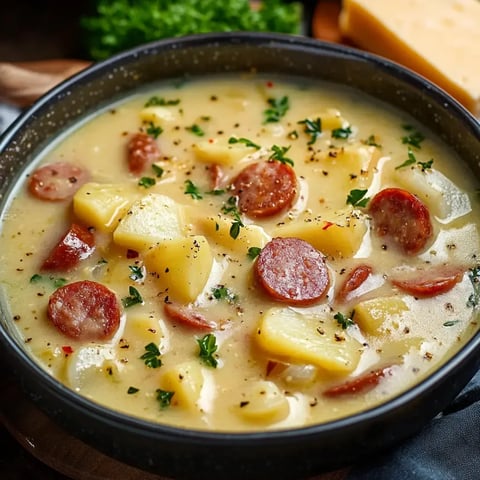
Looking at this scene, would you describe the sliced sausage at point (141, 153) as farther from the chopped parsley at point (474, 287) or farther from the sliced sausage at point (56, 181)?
the chopped parsley at point (474, 287)

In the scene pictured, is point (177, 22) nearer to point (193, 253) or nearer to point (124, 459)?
point (193, 253)

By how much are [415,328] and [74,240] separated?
119cm

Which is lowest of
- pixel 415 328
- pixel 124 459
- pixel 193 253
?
pixel 124 459

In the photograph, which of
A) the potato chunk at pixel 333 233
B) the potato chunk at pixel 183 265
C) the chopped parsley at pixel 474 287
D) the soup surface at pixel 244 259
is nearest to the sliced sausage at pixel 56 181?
the soup surface at pixel 244 259

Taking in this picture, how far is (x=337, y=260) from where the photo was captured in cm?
311

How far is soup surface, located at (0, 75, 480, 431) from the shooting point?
2.74 m

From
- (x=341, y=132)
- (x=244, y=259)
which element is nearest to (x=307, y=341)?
(x=244, y=259)

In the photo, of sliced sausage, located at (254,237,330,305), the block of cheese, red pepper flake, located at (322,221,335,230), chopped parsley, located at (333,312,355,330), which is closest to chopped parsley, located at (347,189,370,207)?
red pepper flake, located at (322,221,335,230)

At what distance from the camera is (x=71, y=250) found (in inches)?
124

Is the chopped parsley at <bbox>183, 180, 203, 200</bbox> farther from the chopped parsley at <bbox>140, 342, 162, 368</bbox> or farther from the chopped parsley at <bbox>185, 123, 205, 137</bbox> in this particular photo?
the chopped parsley at <bbox>140, 342, 162, 368</bbox>

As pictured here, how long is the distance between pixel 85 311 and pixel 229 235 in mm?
561

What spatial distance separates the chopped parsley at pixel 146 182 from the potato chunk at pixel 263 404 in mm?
1027

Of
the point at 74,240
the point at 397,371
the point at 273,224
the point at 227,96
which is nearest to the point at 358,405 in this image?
the point at 397,371

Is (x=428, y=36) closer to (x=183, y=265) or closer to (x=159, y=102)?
(x=159, y=102)
